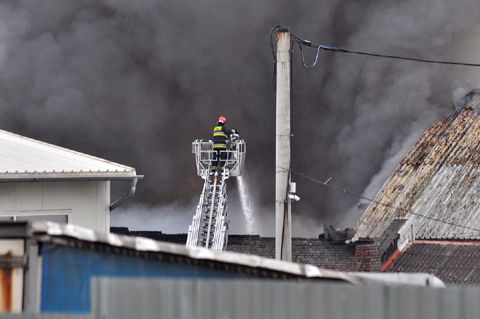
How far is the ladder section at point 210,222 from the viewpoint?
1053cm

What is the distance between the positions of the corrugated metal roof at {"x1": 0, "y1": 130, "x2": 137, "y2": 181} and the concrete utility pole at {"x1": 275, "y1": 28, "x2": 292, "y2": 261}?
224cm

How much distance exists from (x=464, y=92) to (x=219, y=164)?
9886 millimetres

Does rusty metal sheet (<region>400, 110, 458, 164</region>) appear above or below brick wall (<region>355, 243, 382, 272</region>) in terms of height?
above

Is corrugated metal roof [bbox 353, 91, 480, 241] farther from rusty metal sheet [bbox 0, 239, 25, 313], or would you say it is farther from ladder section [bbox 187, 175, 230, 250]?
rusty metal sheet [bbox 0, 239, 25, 313]

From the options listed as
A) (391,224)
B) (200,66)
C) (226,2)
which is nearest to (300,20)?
(226,2)

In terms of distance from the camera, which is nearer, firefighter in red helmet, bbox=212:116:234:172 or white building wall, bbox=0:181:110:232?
white building wall, bbox=0:181:110:232

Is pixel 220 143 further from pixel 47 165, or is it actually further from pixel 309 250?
pixel 47 165

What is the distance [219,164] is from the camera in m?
11.6

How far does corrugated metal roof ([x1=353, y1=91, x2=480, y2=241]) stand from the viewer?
1303cm

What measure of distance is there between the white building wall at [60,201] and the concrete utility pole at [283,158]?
2702mm

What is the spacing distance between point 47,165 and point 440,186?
399 inches

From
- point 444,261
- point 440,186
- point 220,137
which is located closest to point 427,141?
point 440,186

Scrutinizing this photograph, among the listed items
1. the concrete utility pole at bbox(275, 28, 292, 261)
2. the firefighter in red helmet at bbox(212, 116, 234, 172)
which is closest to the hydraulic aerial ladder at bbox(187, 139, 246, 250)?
the firefighter in red helmet at bbox(212, 116, 234, 172)

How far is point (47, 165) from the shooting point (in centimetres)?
820
